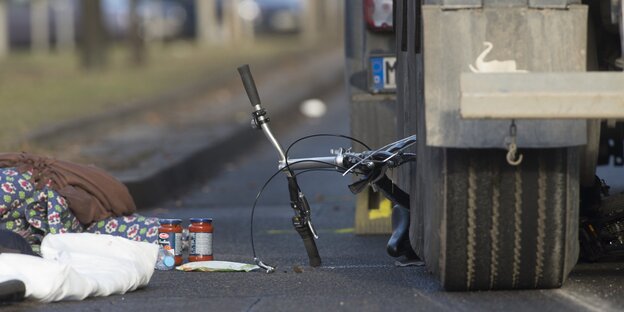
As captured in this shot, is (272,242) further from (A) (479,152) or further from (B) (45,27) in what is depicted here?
(B) (45,27)

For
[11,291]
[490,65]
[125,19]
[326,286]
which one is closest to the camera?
[490,65]

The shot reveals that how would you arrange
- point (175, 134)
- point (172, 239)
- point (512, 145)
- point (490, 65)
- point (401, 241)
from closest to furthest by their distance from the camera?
point (512, 145)
point (490, 65)
point (401, 241)
point (172, 239)
point (175, 134)

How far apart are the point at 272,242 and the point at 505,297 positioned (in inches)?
101

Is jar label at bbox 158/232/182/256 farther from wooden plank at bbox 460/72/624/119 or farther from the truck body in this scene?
wooden plank at bbox 460/72/624/119

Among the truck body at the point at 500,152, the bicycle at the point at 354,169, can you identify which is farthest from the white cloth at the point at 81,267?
the truck body at the point at 500,152

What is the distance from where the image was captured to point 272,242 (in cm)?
766

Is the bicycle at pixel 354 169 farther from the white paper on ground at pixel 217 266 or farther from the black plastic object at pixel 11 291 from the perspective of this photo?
the black plastic object at pixel 11 291

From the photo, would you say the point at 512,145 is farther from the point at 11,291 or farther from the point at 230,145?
the point at 230,145

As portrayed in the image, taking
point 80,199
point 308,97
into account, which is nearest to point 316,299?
point 80,199

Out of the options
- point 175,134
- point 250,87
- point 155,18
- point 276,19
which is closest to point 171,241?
point 250,87

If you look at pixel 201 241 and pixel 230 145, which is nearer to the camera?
pixel 201 241

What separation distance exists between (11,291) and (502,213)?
1.80 m

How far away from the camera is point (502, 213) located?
5.13 metres

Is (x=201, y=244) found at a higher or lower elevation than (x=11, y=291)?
lower
